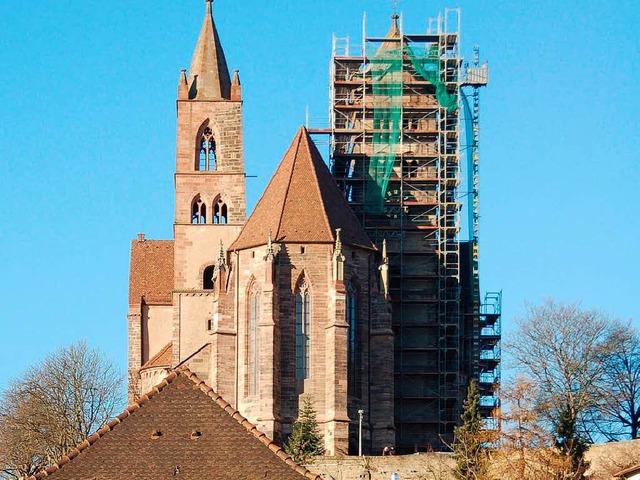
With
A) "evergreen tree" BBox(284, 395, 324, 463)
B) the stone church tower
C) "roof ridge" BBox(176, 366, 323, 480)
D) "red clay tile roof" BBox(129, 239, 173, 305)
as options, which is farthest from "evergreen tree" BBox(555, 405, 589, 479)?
"red clay tile roof" BBox(129, 239, 173, 305)

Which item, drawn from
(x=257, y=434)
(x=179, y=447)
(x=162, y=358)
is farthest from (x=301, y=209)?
(x=179, y=447)

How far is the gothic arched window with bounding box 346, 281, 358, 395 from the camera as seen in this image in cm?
6800

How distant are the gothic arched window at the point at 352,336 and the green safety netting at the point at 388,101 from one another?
667 centimetres

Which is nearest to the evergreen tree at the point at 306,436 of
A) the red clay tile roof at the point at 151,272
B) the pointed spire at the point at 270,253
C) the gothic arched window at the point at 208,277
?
the pointed spire at the point at 270,253

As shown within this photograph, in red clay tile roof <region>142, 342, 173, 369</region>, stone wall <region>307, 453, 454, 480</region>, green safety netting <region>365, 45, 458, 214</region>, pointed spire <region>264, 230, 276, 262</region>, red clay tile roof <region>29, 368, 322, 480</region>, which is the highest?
green safety netting <region>365, 45, 458, 214</region>

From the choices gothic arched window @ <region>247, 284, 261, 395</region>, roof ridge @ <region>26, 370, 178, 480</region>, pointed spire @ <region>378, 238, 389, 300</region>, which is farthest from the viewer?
pointed spire @ <region>378, 238, 389, 300</region>

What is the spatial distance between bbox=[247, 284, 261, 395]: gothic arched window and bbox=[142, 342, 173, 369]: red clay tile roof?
7.39 metres

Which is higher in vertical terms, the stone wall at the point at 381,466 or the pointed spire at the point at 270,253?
the pointed spire at the point at 270,253

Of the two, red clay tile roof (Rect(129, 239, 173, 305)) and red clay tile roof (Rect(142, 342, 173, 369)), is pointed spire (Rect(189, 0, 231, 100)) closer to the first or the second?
red clay tile roof (Rect(129, 239, 173, 305))

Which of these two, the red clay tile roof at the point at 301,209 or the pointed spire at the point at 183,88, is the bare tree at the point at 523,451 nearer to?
the red clay tile roof at the point at 301,209

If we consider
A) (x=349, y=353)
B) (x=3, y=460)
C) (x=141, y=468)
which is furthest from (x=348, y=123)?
(x=141, y=468)

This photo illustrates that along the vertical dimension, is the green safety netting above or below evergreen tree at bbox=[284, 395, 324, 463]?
above

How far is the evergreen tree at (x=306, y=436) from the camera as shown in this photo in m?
57.9

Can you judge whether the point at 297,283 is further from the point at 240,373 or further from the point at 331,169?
the point at 331,169
